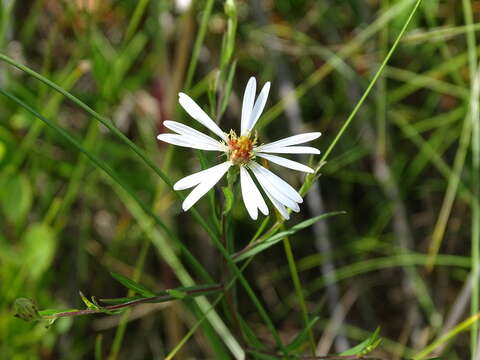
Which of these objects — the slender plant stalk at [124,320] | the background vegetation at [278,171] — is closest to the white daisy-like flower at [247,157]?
the slender plant stalk at [124,320]

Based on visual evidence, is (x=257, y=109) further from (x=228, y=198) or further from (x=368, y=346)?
(x=368, y=346)

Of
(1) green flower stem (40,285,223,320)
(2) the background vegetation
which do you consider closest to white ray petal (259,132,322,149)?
(1) green flower stem (40,285,223,320)

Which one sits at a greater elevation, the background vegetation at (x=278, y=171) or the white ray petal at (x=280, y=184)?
the background vegetation at (x=278, y=171)

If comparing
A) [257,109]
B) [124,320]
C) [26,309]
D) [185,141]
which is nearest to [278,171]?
[124,320]

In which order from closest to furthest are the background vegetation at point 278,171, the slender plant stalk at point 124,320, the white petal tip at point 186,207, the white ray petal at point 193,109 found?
the white petal tip at point 186,207 < the white ray petal at point 193,109 < the slender plant stalk at point 124,320 < the background vegetation at point 278,171

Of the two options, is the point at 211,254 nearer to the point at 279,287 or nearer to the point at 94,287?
the point at 279,287

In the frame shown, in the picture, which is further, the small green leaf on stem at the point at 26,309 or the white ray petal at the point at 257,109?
the white ray petal at the point at 257,109

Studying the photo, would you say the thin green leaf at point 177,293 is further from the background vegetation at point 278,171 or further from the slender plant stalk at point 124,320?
the background vegetation at point 278,171

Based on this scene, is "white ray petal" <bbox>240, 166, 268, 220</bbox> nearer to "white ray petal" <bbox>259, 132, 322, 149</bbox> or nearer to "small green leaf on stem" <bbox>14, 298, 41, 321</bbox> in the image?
"white ray petal" <bbox>259, 132, 322, 149</bbox>
